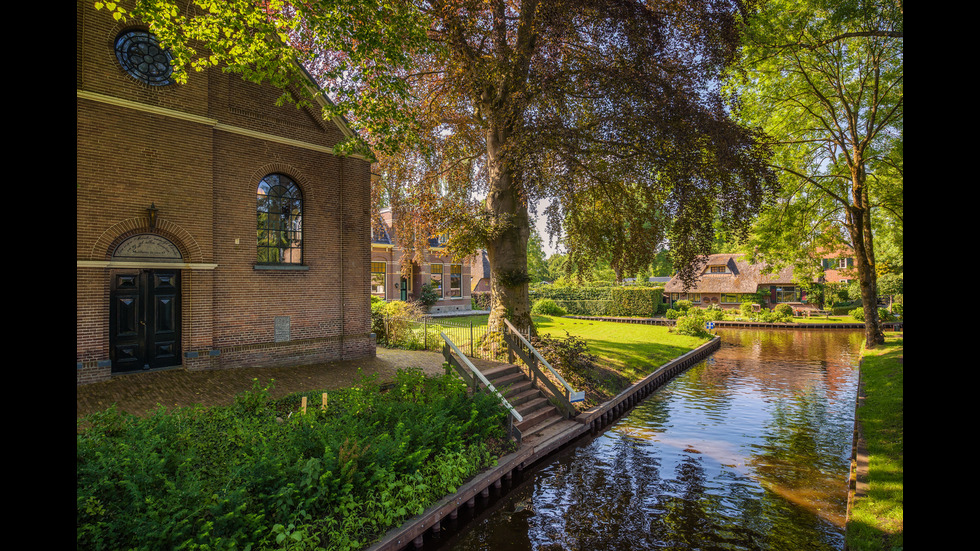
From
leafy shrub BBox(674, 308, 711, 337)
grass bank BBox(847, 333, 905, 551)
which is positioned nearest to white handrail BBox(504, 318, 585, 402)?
grass bank BBox(847, 333, 905, 551)

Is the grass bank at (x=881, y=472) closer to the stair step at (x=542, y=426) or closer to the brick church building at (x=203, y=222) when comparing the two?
the stair step at (x=542, y=426)

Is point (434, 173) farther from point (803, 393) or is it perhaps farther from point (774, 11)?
point (803, 393)

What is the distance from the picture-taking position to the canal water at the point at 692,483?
700 centimetres

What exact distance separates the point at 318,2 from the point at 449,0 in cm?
337

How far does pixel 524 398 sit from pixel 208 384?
7029 millimetres

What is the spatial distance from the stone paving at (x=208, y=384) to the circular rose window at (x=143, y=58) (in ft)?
21.7

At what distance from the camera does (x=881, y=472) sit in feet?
24.8

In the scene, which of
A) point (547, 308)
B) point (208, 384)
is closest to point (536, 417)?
point (208, 384)

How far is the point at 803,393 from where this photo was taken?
1552 cm

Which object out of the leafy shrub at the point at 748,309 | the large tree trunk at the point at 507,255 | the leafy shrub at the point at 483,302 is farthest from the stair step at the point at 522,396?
the leafy shrub at the point at 748,309

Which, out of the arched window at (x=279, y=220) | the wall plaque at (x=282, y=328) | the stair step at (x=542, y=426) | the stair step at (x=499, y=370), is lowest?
the stair step at (x=542, y=426)

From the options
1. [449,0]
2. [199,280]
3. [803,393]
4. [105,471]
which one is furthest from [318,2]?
[803,393]

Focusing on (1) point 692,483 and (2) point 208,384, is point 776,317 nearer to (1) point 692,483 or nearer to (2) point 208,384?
(1) point 692,483

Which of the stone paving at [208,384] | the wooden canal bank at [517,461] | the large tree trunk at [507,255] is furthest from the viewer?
the large tree trunk at [507,255]
